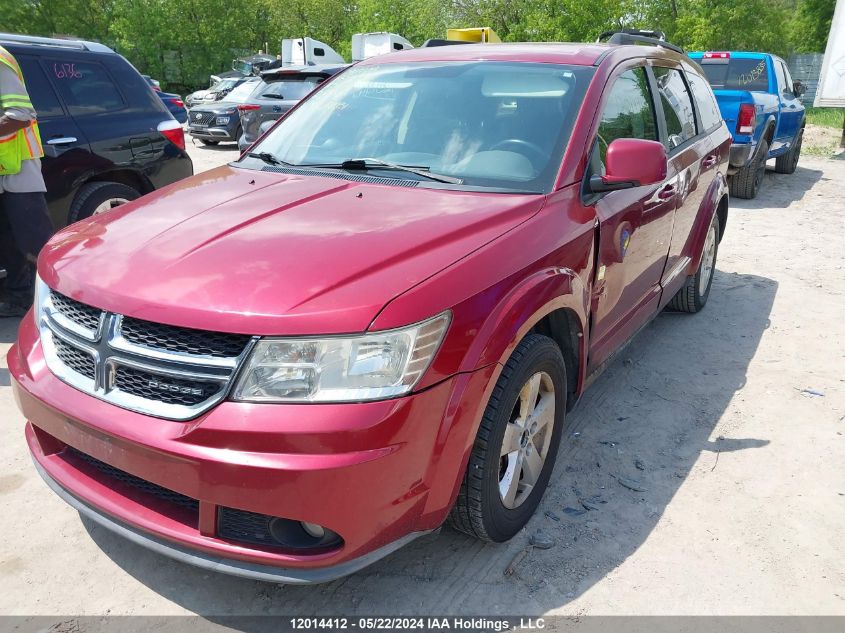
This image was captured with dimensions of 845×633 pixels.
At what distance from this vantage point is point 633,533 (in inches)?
112

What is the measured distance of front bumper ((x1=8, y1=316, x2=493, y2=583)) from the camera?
1917 millimetres

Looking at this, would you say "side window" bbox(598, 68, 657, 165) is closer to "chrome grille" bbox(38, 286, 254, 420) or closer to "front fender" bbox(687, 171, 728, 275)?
"front fender" bbox(687, 171, 728, 275)

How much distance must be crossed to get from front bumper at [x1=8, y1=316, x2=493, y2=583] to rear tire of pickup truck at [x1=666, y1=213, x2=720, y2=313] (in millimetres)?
3460

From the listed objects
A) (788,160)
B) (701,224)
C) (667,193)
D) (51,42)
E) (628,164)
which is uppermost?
(51,42)

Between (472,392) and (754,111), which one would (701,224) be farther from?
(754,111)

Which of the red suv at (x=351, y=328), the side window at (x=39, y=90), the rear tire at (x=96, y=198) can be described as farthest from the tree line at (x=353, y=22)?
the red suv at (x=351, y=328)

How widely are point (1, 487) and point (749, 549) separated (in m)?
3.14

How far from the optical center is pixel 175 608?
2.39m

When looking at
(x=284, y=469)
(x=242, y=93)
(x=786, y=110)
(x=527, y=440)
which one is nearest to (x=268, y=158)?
(x=527, y=440)

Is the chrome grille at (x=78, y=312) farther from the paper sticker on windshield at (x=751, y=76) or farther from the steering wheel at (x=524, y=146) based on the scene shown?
the paper sticker on windshield at (x=751, y=76)

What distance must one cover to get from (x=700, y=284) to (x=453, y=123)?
293 cm

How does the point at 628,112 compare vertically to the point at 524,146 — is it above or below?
above

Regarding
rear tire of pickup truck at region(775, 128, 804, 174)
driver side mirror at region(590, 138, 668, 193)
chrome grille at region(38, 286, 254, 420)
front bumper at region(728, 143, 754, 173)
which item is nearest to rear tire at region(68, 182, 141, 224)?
chrome grille at region(38, 286, 254, 420)

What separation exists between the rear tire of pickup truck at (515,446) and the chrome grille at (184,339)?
859mm
